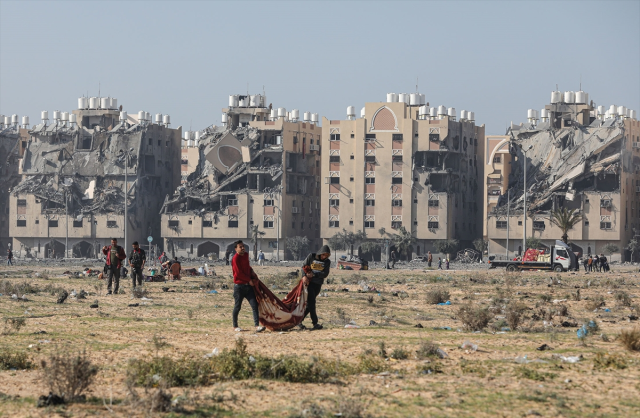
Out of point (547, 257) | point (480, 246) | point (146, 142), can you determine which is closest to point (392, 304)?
point (547, 257)

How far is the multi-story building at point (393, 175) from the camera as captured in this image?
A: 110m

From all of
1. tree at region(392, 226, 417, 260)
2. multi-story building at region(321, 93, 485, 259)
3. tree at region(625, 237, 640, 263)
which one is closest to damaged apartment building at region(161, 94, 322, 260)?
multi-story building at region(321, 93, 485, 259)

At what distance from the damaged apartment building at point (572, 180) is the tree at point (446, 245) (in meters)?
3.80

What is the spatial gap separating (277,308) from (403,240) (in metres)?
88.8

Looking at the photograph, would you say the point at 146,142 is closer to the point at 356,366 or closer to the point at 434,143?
the point at 434,143

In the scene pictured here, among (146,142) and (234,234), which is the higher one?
(146,142)

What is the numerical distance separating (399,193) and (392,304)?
262ft

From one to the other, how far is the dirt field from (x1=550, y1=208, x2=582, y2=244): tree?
70.0m

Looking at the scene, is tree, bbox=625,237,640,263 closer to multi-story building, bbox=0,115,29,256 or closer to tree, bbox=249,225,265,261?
tree, bbox=249,225,265,261

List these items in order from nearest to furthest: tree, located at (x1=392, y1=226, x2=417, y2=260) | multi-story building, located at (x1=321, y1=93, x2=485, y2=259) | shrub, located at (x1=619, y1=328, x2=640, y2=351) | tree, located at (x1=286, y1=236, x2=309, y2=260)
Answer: shrub, located at (x1=619, y1=328, x2=640, y2=351) < tree, located at (x1=392, y1=226, x2=417, y2=260) < multi-story building, located at (x1=321, y1=93, x2=485, y2=259) < tree, located at (x1=286, y1=236, x2=309, y2=260)

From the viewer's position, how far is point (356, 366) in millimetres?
14242

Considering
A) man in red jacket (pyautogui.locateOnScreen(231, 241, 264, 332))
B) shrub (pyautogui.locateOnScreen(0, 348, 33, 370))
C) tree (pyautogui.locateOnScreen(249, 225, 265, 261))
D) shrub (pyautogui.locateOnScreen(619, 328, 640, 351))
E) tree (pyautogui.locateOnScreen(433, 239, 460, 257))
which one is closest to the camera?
shrub (pyautogui.locateOnScreen(0, 348, 33, 370))

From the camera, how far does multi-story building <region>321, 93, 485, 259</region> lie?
10950cm

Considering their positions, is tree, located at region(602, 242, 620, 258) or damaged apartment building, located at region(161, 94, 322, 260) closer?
tree, located at region(602, 242, 620, 258)
